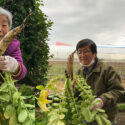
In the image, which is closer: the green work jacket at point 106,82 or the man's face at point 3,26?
the man's face at point 3,26

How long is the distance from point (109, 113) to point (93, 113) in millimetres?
814

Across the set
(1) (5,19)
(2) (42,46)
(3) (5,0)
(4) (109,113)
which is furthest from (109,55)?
(1) (5,19)

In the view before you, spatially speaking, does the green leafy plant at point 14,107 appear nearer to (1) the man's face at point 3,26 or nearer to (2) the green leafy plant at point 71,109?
(2) the green leafy plant at point 71,109

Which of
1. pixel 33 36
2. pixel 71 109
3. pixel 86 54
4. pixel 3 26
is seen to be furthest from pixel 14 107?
pixel 33 36

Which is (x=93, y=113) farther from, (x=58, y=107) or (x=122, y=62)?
(x=122, y=62)

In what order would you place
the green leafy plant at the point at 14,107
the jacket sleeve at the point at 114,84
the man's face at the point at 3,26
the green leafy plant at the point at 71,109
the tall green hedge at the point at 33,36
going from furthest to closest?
the tall green hedge at the point at 33,36 < the jacket sleeve at the point at 114,84 < the man's face at the point at 3,26 < the green leafy plant at the point at 71,109 < the green leafy plant at the point at 14,107

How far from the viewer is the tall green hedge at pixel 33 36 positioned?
8.16ft

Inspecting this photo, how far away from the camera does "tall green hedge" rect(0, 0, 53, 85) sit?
2488 mm

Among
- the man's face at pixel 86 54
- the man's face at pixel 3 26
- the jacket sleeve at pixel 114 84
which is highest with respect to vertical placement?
the man's face at pixel 3 26

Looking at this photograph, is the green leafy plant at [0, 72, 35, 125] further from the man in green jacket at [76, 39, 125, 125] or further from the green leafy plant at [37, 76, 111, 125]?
the man in green jacket at [76, 39, 125, 125]

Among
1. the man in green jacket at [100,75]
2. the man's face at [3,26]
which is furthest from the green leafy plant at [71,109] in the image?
the man in green jacket at [100,75]

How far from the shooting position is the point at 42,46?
124 inches

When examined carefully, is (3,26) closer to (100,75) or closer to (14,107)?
(14,107)

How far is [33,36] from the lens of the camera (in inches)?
107
